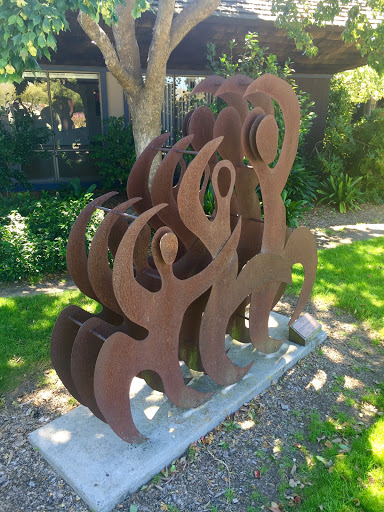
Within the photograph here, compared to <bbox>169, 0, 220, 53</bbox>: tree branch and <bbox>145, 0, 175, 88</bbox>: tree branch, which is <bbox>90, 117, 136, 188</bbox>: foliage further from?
<bbox>169, 0, 220, 53</bbox>: tree branch

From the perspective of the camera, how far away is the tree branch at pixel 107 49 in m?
5.75

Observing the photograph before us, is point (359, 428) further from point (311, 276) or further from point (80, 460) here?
point (80, 460)

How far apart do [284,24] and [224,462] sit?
23.0 feet

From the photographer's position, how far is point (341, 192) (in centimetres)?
1005

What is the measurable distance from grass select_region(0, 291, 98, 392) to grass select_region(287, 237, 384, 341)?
2.96 metres

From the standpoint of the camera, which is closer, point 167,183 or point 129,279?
point 129,279

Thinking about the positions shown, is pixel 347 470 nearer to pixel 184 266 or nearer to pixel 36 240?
pixel 184 266

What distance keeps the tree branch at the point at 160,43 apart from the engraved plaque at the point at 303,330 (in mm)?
4179

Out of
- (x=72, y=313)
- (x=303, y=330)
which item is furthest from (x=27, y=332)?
(x=303, y=330)

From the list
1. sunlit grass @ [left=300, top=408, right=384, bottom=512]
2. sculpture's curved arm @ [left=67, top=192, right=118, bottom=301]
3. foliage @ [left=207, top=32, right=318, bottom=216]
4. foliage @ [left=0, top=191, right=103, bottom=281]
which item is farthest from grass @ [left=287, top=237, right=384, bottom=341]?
sculpture's curved arm @ [left=67, top=192, right=118, bottom=301]

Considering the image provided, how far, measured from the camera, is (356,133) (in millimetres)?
11172

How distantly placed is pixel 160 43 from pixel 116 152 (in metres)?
3.28

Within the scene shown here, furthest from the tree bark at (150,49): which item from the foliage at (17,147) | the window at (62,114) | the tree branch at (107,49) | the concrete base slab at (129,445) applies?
the concrete base slab at (129,445)

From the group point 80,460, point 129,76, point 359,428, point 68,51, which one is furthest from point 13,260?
point 68,51
